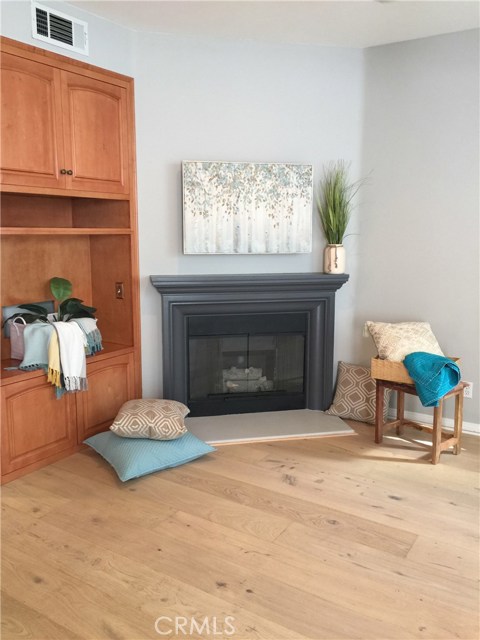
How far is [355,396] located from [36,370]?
216cm

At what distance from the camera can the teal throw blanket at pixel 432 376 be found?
3.25 meters

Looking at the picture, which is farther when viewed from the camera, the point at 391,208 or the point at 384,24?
the point at 391,208

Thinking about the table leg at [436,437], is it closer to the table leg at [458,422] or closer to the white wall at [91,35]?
the table leg at [458,422]

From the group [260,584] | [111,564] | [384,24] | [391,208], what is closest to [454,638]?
[260,584]

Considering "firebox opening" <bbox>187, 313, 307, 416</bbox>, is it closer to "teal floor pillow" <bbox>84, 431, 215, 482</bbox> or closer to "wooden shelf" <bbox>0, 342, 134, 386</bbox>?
"wooden shelf" <bbox>0, 342, 134, 386</bbox>

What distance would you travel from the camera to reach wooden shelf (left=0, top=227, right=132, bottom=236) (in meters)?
3.06

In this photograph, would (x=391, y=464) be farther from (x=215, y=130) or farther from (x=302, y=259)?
(x=215, y=130)

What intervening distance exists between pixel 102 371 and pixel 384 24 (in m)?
2.75

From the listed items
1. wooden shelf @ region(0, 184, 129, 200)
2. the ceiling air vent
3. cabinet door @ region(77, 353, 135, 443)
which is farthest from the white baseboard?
the ceiling air vent

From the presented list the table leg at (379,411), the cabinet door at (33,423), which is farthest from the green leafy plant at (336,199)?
the cabinet door at (33,423)

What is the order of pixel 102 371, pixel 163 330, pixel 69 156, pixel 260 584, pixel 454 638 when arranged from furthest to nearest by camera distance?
pixel 163 330 → pixel 102 371 → pixel 69 156 → pixel 260 584 → pixel 454 638

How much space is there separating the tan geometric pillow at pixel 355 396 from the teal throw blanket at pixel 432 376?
0.65 m

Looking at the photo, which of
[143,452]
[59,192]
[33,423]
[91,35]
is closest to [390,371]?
[143,452]

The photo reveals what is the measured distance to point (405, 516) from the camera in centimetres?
278
